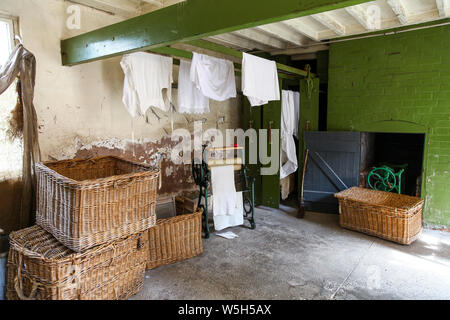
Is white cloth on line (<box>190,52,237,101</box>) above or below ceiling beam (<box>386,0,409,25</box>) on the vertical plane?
below

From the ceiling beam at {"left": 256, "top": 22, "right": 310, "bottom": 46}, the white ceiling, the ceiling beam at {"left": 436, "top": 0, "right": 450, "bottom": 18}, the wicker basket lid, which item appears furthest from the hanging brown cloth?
the ceiling beam at {"left": 436, "top": 0, "right": 450, "bottom": 18}

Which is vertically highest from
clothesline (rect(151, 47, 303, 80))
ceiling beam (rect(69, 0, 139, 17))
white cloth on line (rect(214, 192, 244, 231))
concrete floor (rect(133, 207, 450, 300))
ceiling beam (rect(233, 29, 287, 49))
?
ceiling beam (rect(233, 29, 287, 49))

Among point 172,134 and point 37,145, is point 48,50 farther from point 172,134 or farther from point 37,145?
point 172,134

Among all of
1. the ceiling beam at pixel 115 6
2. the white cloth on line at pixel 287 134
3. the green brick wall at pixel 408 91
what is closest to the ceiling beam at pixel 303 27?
the green brick wall at pixel 408 91

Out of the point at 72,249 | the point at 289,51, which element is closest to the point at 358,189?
the point at 289,51

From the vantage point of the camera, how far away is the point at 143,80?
341 centimetres

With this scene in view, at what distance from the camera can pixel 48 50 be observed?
3184 mm

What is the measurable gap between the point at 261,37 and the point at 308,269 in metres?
3.62

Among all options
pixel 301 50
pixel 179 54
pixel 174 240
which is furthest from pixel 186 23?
pixel 301 50

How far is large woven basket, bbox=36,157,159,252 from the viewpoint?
220 cm

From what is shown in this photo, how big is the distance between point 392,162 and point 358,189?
2.21 meters

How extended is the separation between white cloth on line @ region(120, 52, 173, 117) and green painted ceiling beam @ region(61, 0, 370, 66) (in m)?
0.44

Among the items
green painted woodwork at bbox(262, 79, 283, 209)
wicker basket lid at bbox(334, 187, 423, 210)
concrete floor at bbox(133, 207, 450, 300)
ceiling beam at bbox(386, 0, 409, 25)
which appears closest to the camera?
concrete floor at bbox(133, 207, 450, 300)

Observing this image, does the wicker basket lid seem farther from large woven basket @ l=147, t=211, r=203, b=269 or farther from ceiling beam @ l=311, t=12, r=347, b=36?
ceiling beam @ l=311, t=12, r=347, b=36
